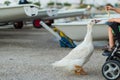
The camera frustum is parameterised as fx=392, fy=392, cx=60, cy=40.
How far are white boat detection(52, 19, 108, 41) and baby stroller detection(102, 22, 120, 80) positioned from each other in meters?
3.19

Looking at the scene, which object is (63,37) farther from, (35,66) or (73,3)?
(73,3)

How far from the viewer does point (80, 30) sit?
32.7 ft

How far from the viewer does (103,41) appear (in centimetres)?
1016

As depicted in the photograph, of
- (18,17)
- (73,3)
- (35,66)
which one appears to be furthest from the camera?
(73,3)

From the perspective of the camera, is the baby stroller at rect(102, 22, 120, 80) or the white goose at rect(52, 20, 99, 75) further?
the white goose at rect(52, 20, 99, 75)

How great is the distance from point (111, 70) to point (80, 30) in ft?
12.3

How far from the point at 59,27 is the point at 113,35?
12.7 ft

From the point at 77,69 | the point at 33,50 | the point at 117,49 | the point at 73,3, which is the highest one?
the point at 117,49

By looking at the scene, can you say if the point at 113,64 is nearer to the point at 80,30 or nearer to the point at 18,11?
the point at 80,30

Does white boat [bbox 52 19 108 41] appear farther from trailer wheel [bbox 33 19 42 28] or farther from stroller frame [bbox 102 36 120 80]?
trailer wheel [bbox 33 19 42 28]

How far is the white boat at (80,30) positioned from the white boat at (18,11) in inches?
47.5

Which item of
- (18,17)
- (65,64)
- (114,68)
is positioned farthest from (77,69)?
(18,17)

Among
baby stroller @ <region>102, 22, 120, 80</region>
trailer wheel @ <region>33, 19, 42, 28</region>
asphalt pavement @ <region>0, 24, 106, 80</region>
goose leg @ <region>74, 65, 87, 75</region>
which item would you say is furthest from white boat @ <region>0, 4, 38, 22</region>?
trailer wheel @ <region>33, 19, 42, 28</region>

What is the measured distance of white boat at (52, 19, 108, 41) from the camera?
379 inches
